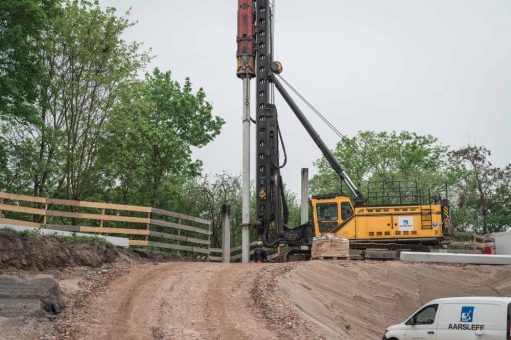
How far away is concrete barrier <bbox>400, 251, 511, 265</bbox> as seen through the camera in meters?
24.4

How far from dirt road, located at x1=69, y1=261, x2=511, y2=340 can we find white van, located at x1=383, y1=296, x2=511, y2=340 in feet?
6.70

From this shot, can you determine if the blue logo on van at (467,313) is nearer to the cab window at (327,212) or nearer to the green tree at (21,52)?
the cab window at (327,212)

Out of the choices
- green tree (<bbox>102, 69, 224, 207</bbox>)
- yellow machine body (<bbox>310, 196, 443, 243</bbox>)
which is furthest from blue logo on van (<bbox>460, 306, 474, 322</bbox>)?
green tree (<bbox>102, 69, 224, 207</bbox>)

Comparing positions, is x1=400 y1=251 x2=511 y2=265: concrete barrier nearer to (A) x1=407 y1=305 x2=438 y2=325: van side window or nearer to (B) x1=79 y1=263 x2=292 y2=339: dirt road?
(B) x1=79 y1=263 x2=292 y2=339: dirt road

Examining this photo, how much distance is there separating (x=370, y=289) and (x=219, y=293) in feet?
23.8

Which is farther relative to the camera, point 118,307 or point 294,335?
point 118,307

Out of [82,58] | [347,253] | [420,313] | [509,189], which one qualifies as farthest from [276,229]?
[509,189]

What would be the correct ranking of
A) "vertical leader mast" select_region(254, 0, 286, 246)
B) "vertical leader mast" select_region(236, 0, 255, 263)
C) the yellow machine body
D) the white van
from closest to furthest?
the white van → the yellow machine body → "vertical leader mast" select_region(254, 0, 286, 246) → "vertical leader mast" select_region(236, 0, 255, 263)

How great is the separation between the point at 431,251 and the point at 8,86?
19782 mm

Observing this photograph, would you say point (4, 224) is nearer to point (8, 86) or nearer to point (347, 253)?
point (8, 86)

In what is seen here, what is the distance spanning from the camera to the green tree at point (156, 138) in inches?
1159

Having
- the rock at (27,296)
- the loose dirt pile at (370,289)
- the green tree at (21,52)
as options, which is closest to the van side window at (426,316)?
the loose dirt pile at (370,289)

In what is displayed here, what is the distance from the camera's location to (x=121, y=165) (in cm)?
3081

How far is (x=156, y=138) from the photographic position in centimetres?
3322
